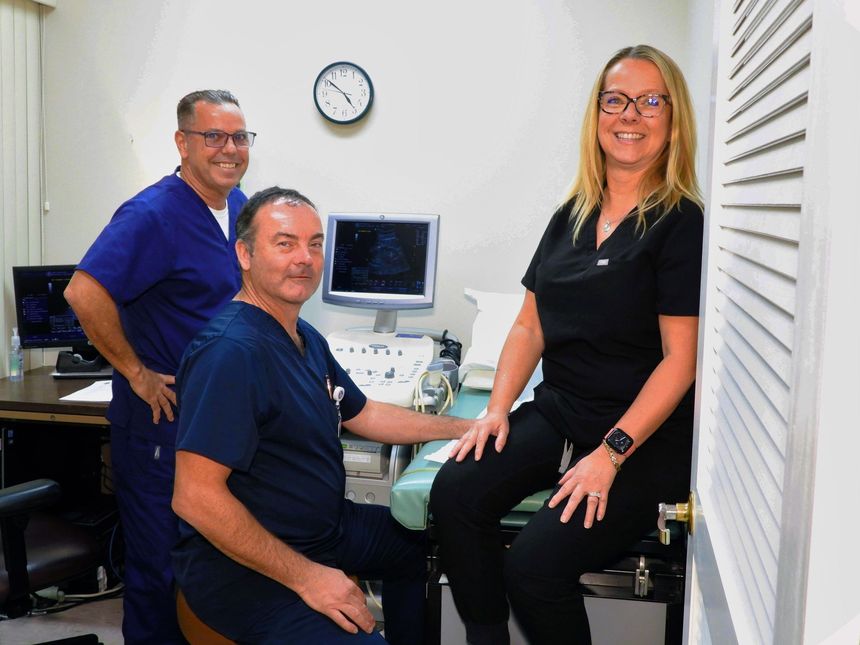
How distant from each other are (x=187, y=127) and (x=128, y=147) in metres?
1.16

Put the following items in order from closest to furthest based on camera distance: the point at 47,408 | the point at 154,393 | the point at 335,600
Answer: the point at 335,600 < the point at 154,393 < the point at 47,408

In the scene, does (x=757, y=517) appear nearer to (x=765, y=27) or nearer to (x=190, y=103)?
(x=765, y=27)

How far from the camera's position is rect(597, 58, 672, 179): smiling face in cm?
167

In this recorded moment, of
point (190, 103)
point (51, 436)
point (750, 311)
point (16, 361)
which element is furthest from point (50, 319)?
point (750, 311)

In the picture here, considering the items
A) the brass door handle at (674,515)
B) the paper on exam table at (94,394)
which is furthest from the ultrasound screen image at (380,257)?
the brass door handle at (674,515)

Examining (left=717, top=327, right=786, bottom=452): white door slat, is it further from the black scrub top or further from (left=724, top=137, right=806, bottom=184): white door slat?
the black scrub top

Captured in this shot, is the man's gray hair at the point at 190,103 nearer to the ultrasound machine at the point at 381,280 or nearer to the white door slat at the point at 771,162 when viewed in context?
the ultrasound machine at the point at 381,280

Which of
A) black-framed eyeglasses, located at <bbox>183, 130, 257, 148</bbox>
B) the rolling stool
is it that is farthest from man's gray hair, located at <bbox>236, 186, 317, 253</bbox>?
the rolling stool

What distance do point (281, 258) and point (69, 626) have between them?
154 cm

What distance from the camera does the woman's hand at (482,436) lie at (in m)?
1.77

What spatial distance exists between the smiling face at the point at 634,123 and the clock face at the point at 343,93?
153 cm

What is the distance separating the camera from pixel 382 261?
2.83 metres

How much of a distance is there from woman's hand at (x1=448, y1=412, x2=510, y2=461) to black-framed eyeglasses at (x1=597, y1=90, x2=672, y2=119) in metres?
0.66

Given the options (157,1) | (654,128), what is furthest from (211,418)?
(157,1)
